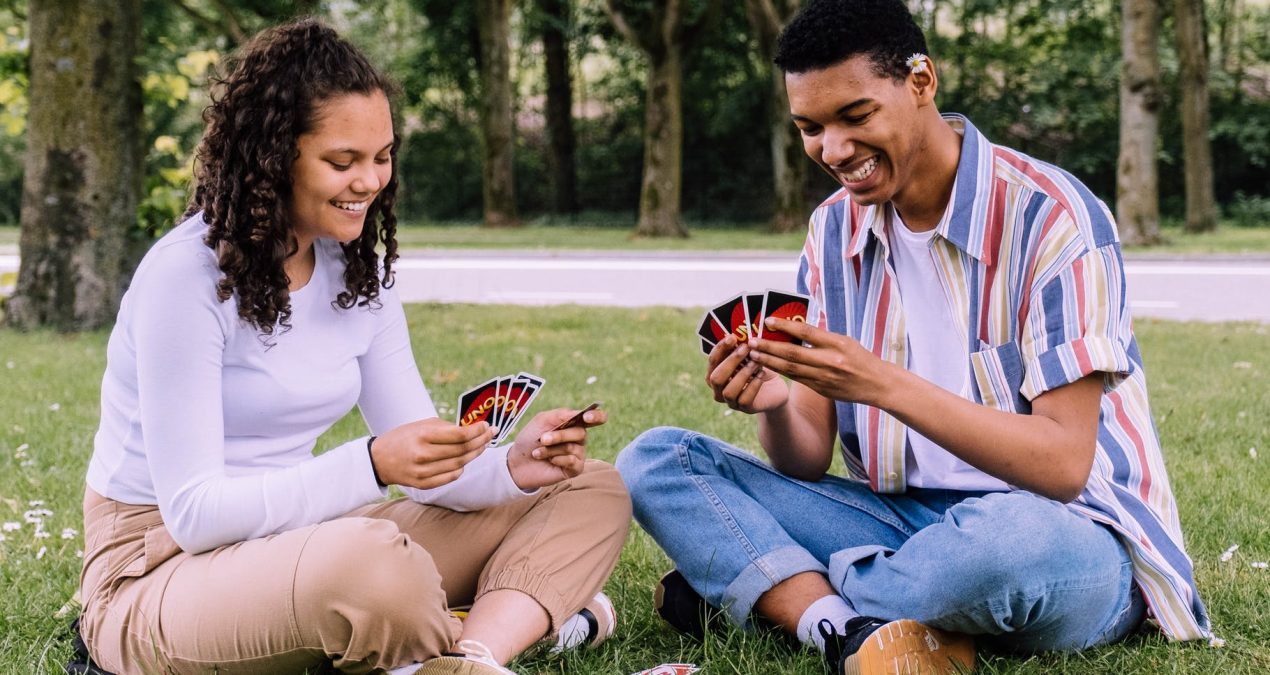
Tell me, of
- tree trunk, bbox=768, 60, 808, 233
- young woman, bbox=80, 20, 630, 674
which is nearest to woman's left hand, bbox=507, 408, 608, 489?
young woman, bbox=80, 20, 630, 674

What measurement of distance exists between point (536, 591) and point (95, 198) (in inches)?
256

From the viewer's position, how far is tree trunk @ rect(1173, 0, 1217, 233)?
710 inches

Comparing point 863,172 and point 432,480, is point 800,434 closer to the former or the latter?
point 863,172

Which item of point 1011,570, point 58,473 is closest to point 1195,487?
point 1011,570

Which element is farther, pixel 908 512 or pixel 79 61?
pixel 79 61

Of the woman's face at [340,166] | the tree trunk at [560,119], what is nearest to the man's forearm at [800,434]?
the woman's face at [340,166]

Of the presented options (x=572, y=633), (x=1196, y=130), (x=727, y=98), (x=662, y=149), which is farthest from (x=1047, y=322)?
(x=727, y=98)

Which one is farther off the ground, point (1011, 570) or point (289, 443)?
point (289, 443)

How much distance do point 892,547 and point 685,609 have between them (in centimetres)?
50

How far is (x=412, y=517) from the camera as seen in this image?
288 cm

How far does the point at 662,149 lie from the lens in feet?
61.4

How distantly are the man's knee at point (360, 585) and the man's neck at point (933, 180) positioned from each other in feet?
4.26

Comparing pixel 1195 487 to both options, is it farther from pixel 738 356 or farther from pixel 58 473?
pixel 58 473

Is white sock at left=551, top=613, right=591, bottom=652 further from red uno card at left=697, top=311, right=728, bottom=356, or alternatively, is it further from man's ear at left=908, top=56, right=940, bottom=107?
man's ear at left=908, top=56, right=940, bottom=107
